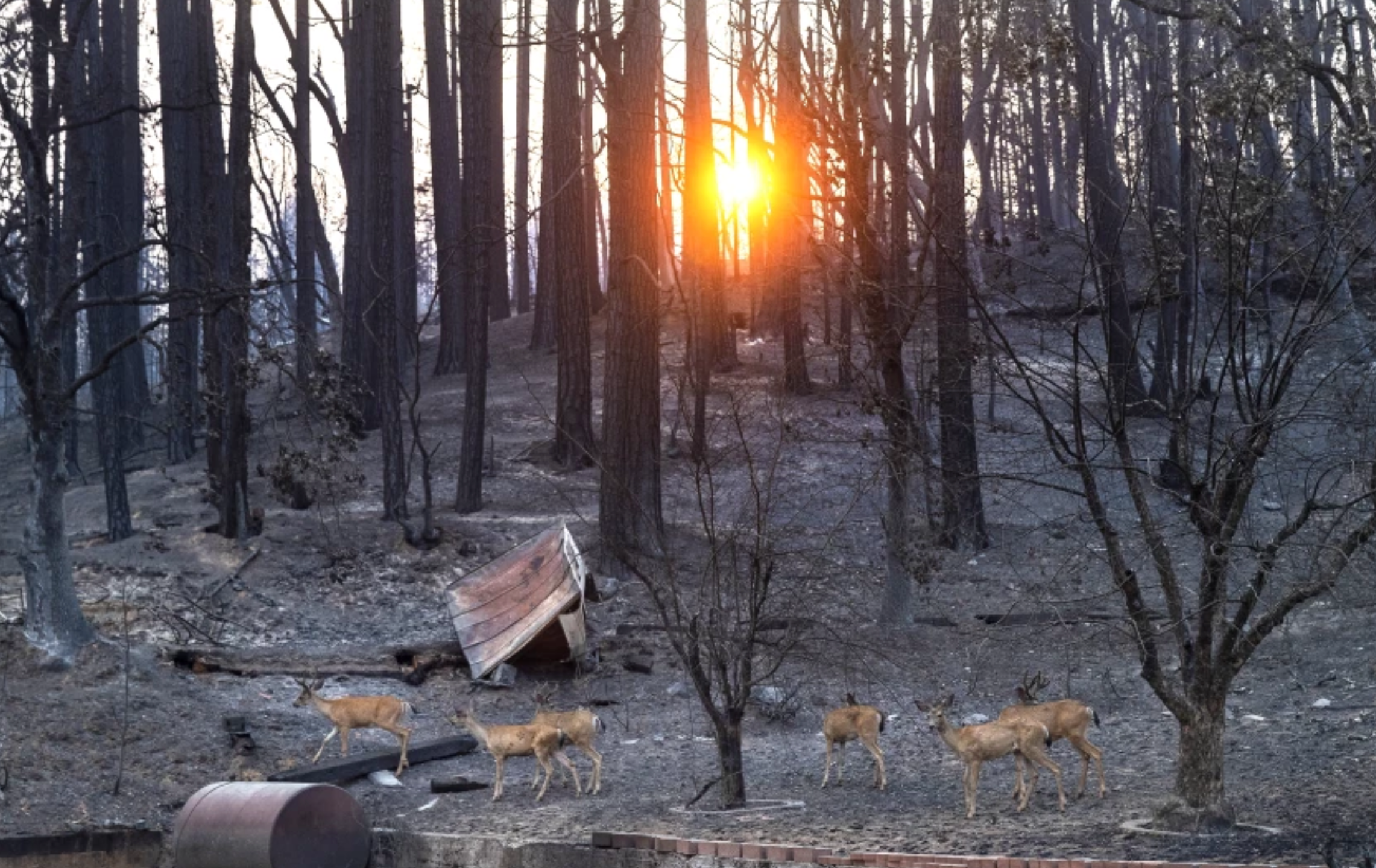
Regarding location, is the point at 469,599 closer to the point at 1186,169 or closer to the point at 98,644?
the point at 98,644

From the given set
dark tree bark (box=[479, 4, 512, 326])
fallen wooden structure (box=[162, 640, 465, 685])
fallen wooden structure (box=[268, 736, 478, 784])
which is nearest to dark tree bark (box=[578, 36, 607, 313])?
dark tree bark (box=[479, 4, 512, 326])

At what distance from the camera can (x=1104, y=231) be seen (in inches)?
947

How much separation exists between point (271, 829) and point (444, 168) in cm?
3105

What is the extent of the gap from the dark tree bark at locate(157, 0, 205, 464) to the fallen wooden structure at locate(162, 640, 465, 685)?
6183 mm

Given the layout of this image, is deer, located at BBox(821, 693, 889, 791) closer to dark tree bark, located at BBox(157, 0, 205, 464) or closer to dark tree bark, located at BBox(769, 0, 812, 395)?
dark tree bark, located at BBox(769, 0, 812, 395)

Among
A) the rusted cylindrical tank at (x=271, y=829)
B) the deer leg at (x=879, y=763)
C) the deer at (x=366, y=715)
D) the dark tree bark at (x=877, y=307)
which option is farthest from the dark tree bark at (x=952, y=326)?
the rusted cylindrical tank at (x=271, y=829)

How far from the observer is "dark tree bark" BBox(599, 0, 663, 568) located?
819 inches

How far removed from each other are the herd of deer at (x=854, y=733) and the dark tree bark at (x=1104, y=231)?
2494 millimetres

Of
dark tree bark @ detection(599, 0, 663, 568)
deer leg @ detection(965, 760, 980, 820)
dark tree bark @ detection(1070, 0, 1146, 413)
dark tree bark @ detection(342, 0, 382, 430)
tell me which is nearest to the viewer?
dark tree bark @ detection(1070, 0, 1146, 413)

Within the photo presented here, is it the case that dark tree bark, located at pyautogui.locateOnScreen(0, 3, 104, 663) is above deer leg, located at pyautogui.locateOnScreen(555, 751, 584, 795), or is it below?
above

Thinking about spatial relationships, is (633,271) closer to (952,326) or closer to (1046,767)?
(952,326)

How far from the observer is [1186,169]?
15.6 metres

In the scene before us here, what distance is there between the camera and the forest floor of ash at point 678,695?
11.1m

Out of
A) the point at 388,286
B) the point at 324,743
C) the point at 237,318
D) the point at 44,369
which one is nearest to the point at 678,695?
the point at 324,743
